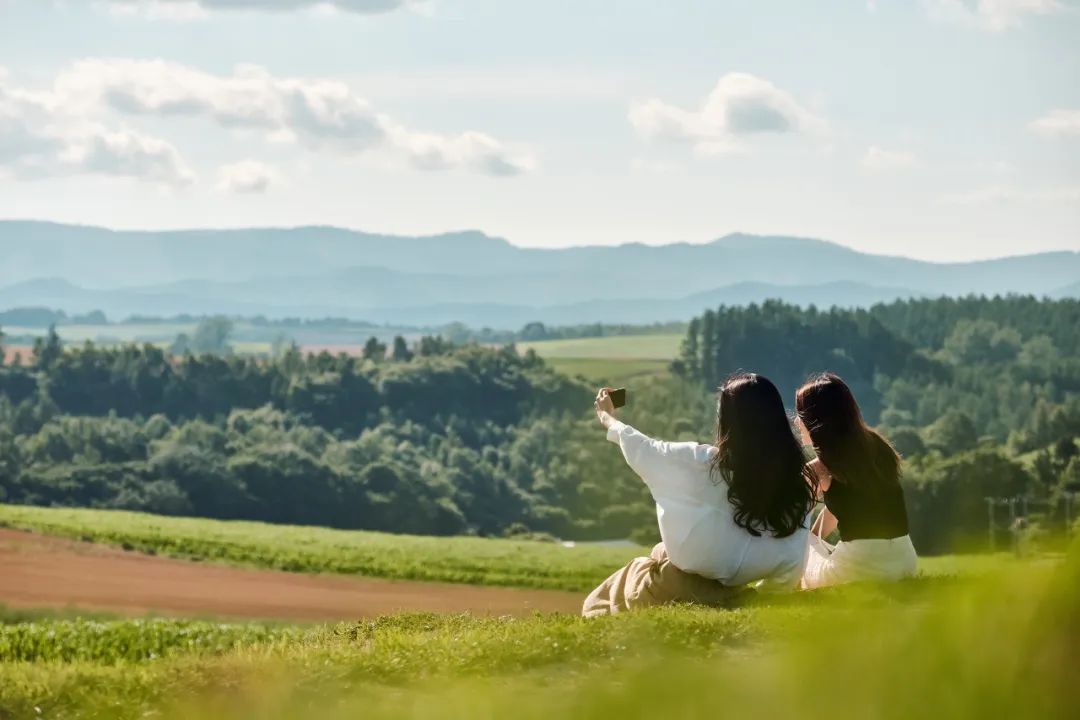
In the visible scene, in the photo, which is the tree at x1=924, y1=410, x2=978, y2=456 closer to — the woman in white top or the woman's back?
the woman's back

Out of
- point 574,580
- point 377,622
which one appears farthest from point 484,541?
point 377,622

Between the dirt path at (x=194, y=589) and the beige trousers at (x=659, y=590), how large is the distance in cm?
4346

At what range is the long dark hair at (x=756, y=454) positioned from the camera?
30.8 ft

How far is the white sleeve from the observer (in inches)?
378

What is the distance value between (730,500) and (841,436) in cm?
79

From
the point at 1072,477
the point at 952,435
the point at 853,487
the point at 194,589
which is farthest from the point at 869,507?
the point at 952,435

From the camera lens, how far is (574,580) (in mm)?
75188

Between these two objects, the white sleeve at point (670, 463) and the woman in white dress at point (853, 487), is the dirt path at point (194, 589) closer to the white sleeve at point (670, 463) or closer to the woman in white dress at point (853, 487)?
the woman in white dress at point (853, 487)

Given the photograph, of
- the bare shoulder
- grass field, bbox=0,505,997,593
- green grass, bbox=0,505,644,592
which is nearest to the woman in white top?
the bare shoulder

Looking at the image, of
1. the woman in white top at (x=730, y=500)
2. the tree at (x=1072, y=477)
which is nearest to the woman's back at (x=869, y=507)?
the woman in white top at (x=730, y=500)

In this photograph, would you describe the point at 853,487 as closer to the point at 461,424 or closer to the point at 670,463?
the point at 670,463

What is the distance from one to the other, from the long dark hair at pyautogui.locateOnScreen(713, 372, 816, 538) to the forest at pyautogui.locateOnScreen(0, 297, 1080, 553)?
85.3 meters

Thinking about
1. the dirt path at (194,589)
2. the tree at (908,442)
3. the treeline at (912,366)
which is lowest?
the dirt path at (194,589)

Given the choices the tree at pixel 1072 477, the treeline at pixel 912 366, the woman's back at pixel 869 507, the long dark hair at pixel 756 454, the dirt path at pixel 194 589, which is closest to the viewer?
the long dark hair at pixel 756 454
